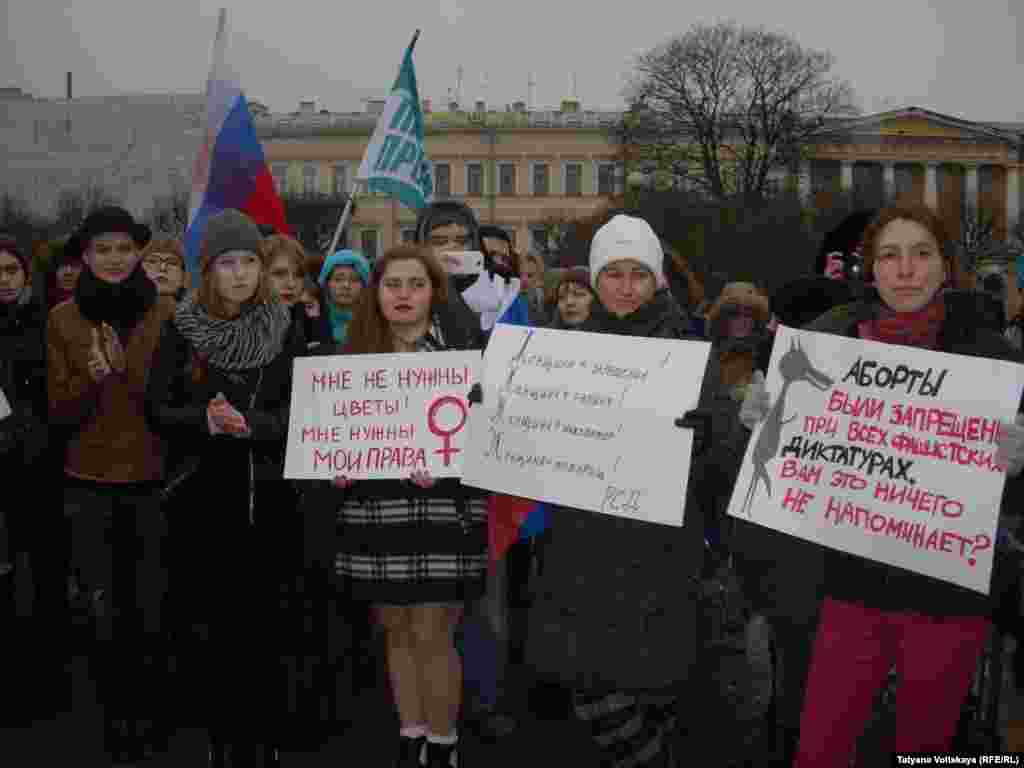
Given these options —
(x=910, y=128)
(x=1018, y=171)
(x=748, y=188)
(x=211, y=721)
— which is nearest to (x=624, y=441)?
(x=211, y=721)

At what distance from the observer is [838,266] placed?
4988mm

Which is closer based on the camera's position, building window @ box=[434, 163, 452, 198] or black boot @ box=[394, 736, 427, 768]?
black boot @ box=[394, 736, 427, 768]

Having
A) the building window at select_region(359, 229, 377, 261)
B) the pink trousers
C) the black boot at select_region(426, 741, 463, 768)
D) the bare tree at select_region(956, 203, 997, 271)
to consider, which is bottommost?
the black boot at select_region(426, 741, 463, 768)

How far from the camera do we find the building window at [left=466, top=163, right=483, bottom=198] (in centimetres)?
7738

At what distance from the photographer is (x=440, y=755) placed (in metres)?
3.94

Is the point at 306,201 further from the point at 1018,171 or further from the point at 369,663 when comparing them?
the point at 369,663

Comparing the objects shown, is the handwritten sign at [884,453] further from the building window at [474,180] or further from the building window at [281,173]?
the building window at [281,173]

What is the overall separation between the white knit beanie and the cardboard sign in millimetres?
1075

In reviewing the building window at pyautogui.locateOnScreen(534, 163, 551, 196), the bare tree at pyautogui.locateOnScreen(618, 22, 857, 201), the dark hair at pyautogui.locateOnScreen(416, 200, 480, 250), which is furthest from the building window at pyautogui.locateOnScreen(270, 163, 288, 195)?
the dark hair at pyautogui.locateOnScreen(416, 200, 480, 250)

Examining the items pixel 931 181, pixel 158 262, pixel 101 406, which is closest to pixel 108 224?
pixel 101 406

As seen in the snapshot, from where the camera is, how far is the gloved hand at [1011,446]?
9.79 ft

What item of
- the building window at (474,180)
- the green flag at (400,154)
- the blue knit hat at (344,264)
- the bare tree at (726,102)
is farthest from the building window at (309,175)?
the blue knit hat at (344,264)

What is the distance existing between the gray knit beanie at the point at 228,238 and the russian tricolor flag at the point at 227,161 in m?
2.15

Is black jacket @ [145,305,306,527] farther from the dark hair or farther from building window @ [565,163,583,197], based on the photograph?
building window @ [565,163,583,197]
